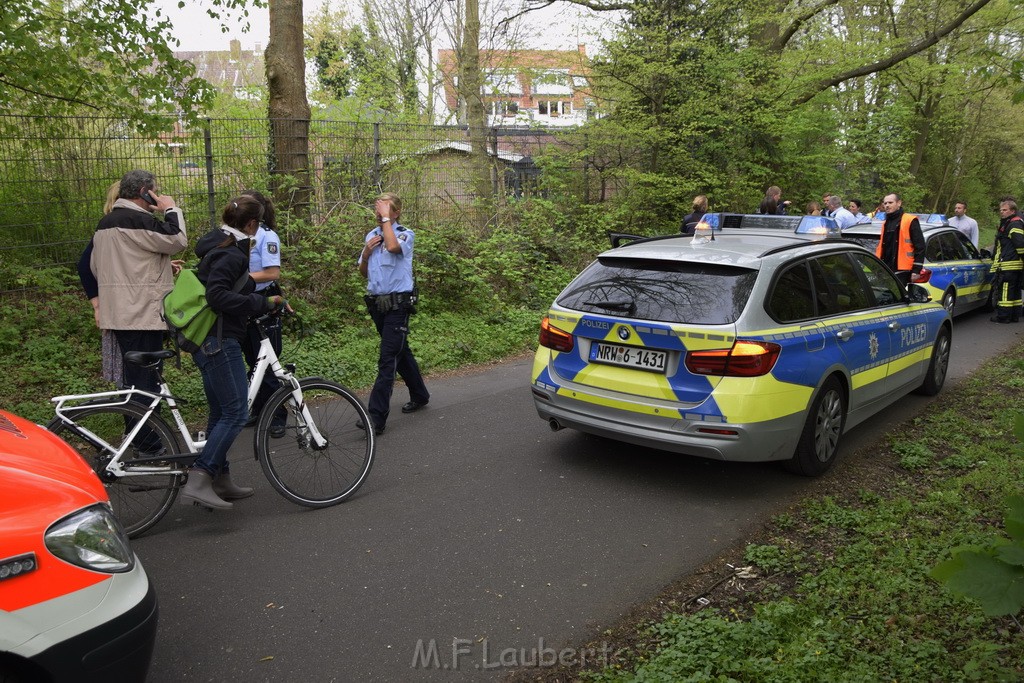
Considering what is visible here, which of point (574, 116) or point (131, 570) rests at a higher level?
point (574, 116)

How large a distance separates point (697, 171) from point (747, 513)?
41.6 ft

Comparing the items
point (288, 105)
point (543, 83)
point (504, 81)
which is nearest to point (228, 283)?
point (288, 105)

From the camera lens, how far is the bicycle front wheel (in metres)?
4.97

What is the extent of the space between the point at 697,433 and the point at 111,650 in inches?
138

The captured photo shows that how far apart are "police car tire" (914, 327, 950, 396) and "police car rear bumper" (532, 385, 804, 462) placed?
10.5ft

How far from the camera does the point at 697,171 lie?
1659 cm

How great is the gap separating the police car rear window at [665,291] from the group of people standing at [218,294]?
1.67m

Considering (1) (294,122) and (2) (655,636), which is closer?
(2) (655,636)

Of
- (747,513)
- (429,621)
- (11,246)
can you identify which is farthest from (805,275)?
(11,246)

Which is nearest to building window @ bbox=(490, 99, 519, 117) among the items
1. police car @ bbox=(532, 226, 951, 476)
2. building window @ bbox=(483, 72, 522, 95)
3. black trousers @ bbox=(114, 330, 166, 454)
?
building window @ bbox=(483, 72, 522, 95)

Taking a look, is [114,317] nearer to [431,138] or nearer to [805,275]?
[805,275]

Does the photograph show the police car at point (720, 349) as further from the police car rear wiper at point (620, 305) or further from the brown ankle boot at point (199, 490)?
the brown ankle boot at point (199, 490)

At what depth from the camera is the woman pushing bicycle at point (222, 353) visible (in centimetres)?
464

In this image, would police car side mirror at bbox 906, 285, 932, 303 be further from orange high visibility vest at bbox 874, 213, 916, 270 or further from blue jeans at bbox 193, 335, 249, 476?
blue jeans at bbox 193, 335, 249, 476
